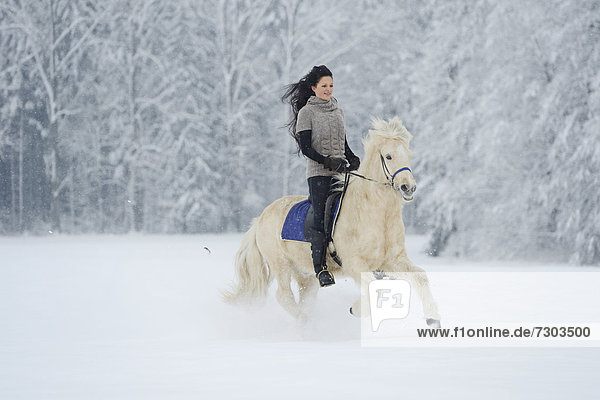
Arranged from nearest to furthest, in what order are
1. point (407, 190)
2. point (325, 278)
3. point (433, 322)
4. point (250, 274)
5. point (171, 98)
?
point (407, 190) < point (433, 322) < point (325, 278) < point (250, 274) < point (171, 98)

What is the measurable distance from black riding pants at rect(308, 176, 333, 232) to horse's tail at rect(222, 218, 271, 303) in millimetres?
1642

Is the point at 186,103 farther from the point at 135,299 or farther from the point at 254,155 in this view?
the point at 135,299

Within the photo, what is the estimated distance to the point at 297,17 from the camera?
32062mm

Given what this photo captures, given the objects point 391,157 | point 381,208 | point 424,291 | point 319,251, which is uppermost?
point 391,157

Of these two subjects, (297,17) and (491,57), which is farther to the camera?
(297,17)

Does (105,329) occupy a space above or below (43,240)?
above

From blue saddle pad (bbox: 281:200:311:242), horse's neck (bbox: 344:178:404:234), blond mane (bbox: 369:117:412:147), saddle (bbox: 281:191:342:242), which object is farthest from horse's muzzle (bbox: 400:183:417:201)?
blue saddle pad (bbox: 281:200:311:242)

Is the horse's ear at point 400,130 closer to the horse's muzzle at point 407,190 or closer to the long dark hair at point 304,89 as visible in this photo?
the horse's muzzle at point 407,190

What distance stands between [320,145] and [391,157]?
3.26ft

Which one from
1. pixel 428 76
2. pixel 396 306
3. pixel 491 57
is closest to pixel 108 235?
pixel 428 76

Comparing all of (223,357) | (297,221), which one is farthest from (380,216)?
(223,357)

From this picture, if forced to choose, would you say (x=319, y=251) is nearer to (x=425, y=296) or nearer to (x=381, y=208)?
(x=381, y=208)

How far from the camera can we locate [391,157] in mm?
7078

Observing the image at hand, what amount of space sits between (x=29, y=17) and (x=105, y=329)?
25.6 metres
